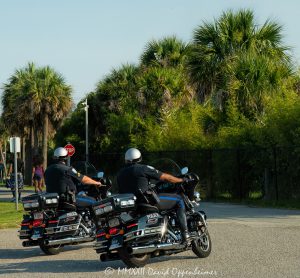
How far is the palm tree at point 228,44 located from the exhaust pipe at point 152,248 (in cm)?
2027

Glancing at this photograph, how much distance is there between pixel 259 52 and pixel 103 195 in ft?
61.4

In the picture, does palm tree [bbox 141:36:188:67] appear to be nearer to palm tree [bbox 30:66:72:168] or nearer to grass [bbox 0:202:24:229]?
palm tree [bbox 30:66:72:168]

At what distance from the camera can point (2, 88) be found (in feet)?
187

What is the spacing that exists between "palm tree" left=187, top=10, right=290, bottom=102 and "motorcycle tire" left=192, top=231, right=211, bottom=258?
19.6 metres

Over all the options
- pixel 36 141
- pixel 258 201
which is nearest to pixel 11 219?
pixel 258 201

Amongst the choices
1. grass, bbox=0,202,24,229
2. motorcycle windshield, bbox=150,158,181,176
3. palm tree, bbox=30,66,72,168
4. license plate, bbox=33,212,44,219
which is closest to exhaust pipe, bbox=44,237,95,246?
license plate, bbox=33,212,44,219

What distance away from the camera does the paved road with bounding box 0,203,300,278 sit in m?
10.2

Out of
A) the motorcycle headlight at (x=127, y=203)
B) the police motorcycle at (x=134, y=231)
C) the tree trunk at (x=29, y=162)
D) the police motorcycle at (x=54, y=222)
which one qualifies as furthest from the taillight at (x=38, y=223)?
the tree trunk at (x=29, y=162)

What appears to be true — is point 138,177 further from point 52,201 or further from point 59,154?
point 59,154

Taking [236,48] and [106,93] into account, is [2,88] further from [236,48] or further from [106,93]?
[236,48]

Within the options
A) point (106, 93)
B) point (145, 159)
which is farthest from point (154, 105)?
point (106, 93)

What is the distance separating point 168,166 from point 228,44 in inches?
770

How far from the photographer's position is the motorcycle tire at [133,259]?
414 inches

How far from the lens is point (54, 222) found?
12594 mm
